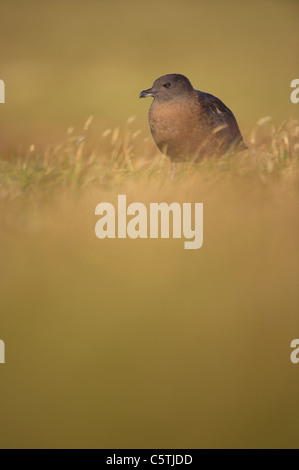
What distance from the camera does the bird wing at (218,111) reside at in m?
3.91

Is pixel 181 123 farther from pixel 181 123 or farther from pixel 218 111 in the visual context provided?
pixel 218 111

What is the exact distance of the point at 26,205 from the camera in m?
3.10

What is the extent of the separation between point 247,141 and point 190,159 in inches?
31.2

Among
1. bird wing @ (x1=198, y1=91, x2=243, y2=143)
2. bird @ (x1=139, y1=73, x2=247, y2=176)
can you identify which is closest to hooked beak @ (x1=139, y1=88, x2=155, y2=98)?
bird @ (x1=139, y1=73, x2=247, y2=176)

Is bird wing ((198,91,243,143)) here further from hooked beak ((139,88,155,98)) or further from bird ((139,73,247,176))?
hooked beak ((139,88,155,98))

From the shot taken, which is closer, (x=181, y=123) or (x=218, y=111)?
(x=181, y=123)

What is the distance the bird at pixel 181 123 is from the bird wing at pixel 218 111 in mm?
12

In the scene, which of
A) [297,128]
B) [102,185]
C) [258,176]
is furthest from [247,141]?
[102,185]

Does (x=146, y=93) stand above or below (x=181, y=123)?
above

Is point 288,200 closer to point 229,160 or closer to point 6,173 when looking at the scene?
point 229,160

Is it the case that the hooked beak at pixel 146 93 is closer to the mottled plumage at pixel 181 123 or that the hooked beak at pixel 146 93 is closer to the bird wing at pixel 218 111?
the mottled plumage at pixel 181 123

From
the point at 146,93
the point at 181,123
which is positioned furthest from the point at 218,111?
the point at 146,93

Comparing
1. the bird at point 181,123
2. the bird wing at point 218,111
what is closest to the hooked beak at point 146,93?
the bird at point 181,123

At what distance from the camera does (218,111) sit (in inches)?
156
